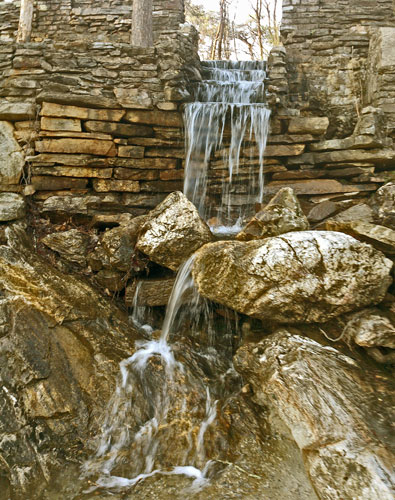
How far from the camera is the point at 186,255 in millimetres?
4512

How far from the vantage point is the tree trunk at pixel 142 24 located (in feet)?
27.0

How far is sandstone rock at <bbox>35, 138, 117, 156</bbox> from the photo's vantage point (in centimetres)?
550

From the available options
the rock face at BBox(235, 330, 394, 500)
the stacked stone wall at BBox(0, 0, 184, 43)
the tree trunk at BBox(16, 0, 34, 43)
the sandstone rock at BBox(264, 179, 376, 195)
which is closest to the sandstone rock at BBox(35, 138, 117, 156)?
the sandstone rock at BBox(264, 179, 376, 195)

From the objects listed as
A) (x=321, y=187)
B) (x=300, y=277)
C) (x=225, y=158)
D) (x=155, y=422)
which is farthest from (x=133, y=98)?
(x=155, y=422)

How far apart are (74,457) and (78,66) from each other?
17.7 ft

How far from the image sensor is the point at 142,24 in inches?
324

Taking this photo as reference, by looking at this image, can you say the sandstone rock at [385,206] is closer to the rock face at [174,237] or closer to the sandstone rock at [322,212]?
the sandstone rock at [322,212]

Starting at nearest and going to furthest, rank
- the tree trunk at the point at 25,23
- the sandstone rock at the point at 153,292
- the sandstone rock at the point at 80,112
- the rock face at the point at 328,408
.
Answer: the rock face at the point at 328,408
the sandstone rock at the point at 153,292
the sandstone rock at the point at 80,112
the tree trunk at the point at 25,23

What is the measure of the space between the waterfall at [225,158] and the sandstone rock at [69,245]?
6.25 ft

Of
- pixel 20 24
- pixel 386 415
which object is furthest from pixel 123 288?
pixel 20 24

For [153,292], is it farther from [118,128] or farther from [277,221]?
[118,128]

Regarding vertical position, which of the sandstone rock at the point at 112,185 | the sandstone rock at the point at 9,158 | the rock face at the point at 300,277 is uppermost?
the sandstone rock at the point at 9,158

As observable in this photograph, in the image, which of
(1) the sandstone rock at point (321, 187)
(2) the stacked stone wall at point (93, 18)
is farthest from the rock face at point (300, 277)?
(2) the stacked stone wall at point (93, 18)

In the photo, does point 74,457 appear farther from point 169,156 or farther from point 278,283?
point 169,156
